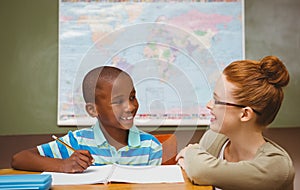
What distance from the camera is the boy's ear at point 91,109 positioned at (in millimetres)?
1324

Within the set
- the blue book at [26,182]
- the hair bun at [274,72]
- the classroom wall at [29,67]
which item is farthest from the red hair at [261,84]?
the classroom wall at [29,67]

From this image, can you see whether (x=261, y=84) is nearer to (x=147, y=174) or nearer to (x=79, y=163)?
(x=147, y=174)

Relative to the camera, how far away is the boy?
1.29 metres

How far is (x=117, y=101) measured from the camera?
4.33ft

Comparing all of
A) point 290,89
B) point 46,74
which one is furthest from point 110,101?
point 290,89

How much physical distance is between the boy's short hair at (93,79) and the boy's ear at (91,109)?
1cm

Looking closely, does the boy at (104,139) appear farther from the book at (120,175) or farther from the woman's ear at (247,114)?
the woman's ear at (247,114)

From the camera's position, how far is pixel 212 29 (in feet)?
7.85

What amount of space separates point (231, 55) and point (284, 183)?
1.30 meters

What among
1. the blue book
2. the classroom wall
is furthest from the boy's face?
the classroom wall

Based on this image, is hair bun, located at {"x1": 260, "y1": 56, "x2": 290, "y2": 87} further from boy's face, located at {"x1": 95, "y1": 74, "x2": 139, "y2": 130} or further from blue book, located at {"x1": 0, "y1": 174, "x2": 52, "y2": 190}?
blue book, located at {"x1": 0, "y1": 174, "x2": 52, "y2": 190}

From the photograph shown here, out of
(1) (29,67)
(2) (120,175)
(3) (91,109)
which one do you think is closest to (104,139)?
(3) (91,109)

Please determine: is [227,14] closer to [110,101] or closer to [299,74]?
[299,74]

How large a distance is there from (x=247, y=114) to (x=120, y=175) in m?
0.48
